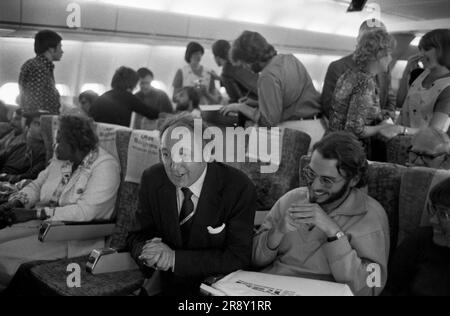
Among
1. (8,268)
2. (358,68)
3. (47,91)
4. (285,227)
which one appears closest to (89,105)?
(47,91)

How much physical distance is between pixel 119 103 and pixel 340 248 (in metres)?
3.52

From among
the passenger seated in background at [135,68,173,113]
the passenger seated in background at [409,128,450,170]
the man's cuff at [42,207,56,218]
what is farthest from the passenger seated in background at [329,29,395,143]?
the passenger seated in background at [135,68,173,113]

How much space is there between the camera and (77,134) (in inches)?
116

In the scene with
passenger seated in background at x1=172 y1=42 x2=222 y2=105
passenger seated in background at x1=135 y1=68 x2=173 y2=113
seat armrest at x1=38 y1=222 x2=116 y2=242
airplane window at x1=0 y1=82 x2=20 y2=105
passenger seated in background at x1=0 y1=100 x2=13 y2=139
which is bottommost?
seat armrest at x1=38 y1=222 x2=116 y2=242

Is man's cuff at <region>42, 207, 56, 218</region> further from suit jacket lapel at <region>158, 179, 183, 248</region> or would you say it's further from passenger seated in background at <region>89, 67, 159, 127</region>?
passenger seated in background at <region>89, 67, 159, 127</region>

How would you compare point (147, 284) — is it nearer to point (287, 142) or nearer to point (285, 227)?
point (285, 227)

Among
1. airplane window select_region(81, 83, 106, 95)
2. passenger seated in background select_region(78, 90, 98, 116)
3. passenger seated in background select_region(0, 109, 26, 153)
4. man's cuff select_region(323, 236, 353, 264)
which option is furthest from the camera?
airplane window select_region(81, 83, 106, 95)

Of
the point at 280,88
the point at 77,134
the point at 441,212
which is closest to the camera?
the point at 441,212

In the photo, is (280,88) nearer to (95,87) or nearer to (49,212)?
(49,212)

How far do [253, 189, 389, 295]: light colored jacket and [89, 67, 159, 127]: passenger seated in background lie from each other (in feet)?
9.91

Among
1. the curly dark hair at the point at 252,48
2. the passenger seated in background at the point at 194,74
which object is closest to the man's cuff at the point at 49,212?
the curly dark hair at the point at 252,48

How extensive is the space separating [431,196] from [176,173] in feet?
3.24

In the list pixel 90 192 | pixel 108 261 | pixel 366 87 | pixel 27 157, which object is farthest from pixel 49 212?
pixel 366 87

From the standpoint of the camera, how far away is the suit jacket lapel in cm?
204
